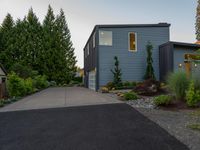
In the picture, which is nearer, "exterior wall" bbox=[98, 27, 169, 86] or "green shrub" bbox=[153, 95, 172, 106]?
"green shrub" bbox=[153, 95, 172, 106]

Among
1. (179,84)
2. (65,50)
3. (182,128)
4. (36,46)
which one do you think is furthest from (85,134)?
(65,50)

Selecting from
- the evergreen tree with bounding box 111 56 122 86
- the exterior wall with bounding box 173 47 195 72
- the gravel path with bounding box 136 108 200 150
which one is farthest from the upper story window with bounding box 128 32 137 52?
the gravel path with bounding box 136 108 200 150

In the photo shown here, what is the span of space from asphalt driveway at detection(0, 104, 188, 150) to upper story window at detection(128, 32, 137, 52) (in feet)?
36.9

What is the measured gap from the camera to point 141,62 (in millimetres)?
16609

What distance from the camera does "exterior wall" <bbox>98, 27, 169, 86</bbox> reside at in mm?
16062

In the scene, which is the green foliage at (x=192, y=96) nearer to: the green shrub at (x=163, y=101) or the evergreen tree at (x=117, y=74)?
the green shrub at (x=163, y=101)

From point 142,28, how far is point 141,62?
301 cm

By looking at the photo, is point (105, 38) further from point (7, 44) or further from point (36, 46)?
point (7, 44)

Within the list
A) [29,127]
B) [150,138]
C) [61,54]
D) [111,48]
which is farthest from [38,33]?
[150,138]

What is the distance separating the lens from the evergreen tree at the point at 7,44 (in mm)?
29234

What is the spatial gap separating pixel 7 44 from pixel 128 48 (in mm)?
21646

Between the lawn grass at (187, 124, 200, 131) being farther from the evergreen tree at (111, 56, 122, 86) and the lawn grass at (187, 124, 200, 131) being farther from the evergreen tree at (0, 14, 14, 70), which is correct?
the evergreen tree at (0, 14, 14, 70)

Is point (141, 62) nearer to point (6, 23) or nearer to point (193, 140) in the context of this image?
point (193, 140)

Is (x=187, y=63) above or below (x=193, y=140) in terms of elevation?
above
